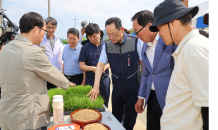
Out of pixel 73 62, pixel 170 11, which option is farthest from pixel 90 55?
pixel 170 11

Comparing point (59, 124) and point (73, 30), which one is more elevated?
point (73, 30)

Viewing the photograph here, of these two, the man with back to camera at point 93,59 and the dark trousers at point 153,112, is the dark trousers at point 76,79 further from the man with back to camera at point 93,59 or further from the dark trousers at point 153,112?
the dark trousers at point 153,112

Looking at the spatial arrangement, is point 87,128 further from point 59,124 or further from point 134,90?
point 134,90

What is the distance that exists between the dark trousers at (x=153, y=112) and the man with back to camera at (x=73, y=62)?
168 cm

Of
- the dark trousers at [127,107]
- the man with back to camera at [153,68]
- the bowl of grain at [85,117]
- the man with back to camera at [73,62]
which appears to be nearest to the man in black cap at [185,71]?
the man with back to camera at [153,68]

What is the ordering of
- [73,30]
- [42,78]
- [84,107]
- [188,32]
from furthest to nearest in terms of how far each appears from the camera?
[73,30] < [84,107] < [42,78] < [188,32]

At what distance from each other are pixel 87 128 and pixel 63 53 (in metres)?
2.44

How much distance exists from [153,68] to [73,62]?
2.04 metres

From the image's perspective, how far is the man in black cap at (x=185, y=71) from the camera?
0.70m

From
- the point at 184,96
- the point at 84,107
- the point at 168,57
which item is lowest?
the point at 84,107

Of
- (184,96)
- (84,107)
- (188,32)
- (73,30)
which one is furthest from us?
(73,30)

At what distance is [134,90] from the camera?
2223 mm

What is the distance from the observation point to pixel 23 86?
125cm
